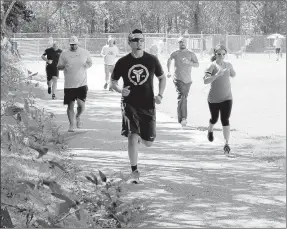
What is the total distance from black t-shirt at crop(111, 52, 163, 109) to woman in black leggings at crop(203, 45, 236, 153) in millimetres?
2332

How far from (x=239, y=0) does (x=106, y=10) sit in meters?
11.7

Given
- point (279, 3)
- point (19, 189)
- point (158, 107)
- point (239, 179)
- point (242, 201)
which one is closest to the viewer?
point (19, 189)

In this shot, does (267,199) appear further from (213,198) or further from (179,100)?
(179,100)

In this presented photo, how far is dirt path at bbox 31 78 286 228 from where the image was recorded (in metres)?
6.36

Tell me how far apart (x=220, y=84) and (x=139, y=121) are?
2.53m

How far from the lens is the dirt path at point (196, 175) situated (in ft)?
20.9

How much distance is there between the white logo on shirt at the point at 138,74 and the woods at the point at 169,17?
5242 centimetres

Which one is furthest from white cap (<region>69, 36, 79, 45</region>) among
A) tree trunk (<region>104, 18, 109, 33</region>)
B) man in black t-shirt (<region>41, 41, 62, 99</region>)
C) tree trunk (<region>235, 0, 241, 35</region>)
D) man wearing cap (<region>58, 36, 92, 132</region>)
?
tree trunk (<region>235, 0, 241, 35</region>)

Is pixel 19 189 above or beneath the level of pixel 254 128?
above

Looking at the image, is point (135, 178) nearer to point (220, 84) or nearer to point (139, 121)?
point (139, 121)

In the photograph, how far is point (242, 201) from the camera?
23.1 ft

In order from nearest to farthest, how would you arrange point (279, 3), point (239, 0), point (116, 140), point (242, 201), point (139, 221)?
1. point (139, 221)
2. point (242, 201)
3. point (116, 140)
4. point (279, 3)
5. point (239, 0)

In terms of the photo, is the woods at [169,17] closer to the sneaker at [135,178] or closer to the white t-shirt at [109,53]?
the white t-shirt at [109,53]

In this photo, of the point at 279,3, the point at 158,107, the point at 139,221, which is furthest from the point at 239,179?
the point at 279,3
